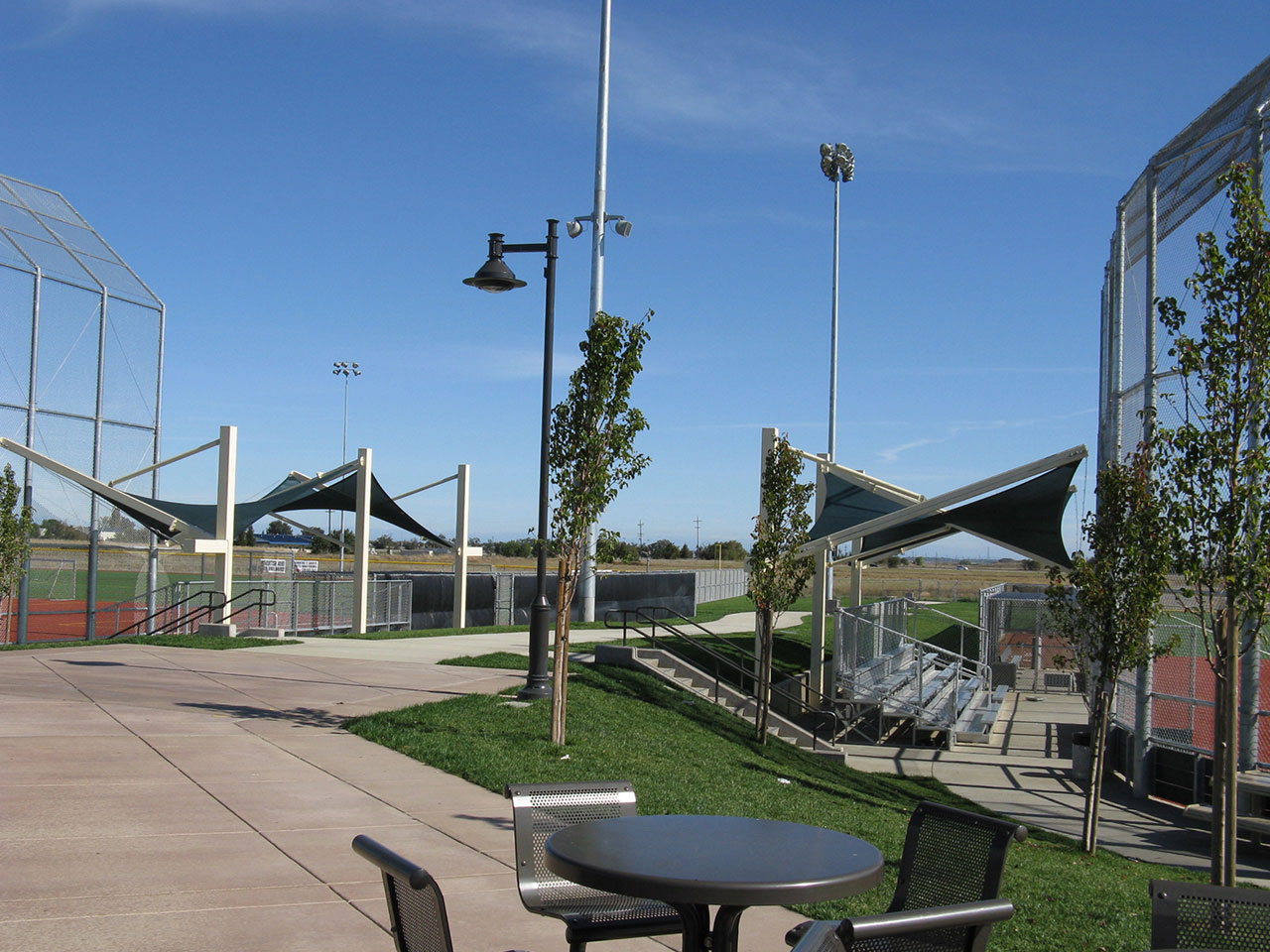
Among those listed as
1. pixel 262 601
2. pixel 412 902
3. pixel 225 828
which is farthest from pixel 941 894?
pixel 262 601

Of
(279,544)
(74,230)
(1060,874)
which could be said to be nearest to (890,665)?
(1060,874)

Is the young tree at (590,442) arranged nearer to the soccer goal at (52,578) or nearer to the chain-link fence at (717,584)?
the soccer goal at (52,578)

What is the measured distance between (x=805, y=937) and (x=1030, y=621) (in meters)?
32.0

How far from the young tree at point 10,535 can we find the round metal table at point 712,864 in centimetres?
1713

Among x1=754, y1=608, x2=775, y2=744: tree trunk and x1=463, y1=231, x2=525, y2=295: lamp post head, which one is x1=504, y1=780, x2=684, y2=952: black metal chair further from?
x1=754, y1=608, x2=775, y2=744: tree trunk

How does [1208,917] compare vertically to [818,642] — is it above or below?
above

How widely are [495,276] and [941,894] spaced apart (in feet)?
31.5

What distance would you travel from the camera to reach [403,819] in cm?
780

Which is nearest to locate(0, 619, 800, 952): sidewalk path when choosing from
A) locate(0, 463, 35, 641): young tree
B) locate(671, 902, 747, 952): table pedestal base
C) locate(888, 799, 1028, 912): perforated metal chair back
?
locate(888, 799, 1028, 912): perforated metal chair back

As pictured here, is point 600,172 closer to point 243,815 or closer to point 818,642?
point 818,642

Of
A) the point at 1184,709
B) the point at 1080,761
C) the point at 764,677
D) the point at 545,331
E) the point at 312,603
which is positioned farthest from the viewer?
the point at 312,603

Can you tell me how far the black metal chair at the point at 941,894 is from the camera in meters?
3.02

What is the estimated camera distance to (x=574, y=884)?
429 centimetres

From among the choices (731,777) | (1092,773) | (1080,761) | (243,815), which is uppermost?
(243,815)
